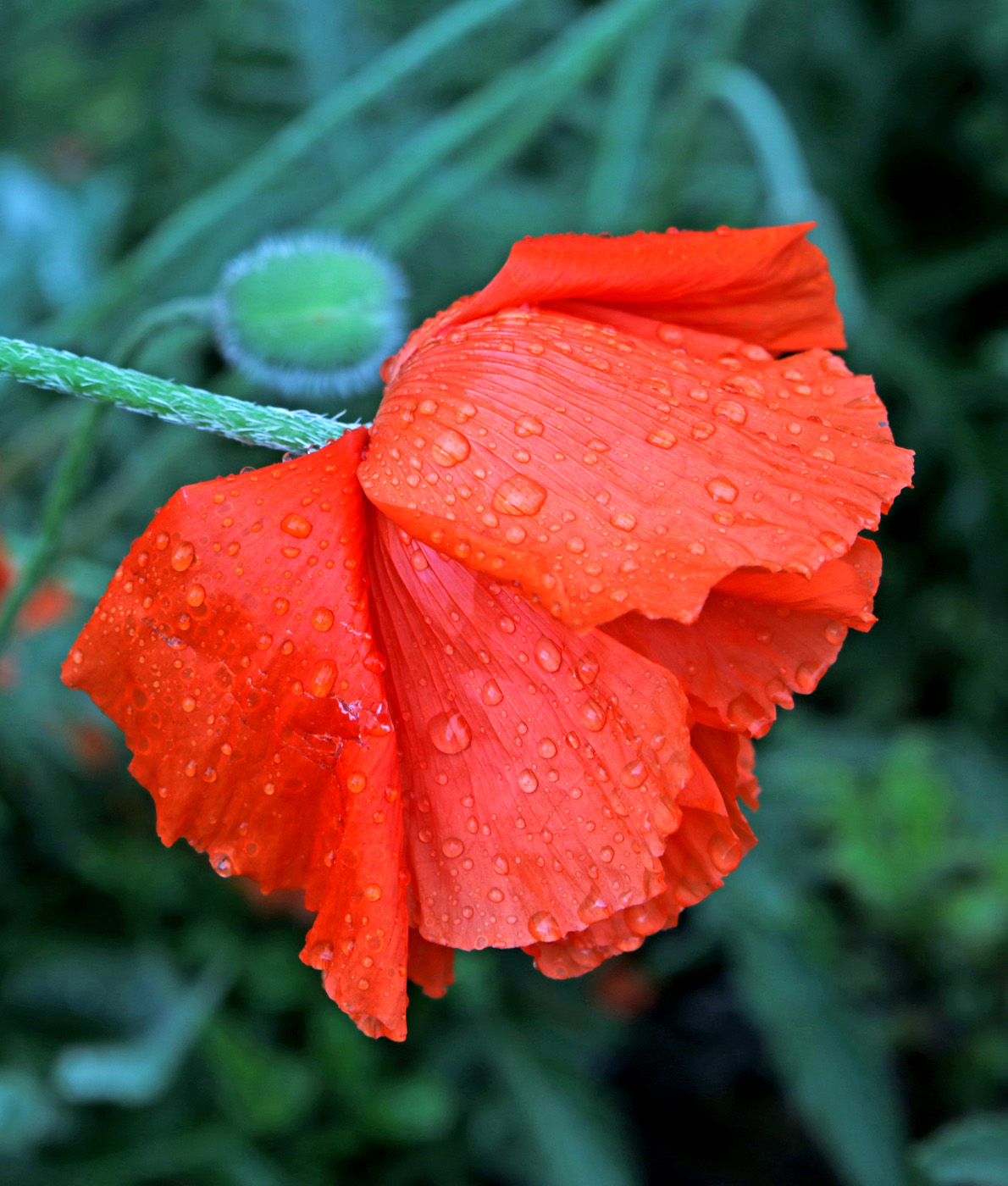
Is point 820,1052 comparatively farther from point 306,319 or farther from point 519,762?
point 306,319

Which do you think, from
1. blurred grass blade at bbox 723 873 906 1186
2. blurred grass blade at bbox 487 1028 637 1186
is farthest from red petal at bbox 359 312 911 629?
blurred grass blade at bbox 487 1028 637 1186

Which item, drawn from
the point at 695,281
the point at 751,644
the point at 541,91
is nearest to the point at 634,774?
the point at 751,644

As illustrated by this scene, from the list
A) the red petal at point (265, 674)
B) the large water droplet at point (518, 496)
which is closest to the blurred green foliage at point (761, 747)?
the red petal at point (265, 674)

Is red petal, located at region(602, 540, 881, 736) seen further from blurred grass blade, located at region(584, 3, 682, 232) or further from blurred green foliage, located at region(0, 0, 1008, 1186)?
blurred grass blade, located at region(584, 3, 682, 232)

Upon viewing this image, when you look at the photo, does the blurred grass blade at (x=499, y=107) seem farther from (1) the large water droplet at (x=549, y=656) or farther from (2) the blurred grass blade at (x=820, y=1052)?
(2) the blurred grass blade at (x=820, y=1052)

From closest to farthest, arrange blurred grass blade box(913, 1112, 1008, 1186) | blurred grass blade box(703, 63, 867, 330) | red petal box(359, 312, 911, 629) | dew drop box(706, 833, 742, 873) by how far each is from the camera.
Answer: red petal box(359, 312, 911, 629)
dew drop box(706, 833, 742, 873)
blurred grass blade box(913, 1112, 1008, 1186)
blurred grass blade box(703, 63, 867, 330)

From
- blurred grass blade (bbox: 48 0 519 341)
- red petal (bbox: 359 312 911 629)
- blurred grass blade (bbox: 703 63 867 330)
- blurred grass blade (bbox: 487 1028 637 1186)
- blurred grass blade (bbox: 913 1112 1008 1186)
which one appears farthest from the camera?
blurred grass blade (bbox: 487 1028 637 1186)
